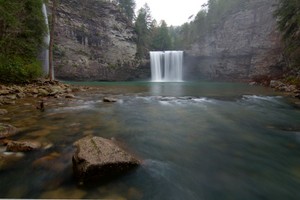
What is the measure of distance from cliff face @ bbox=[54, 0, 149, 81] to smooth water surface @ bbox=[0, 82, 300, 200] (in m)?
30.3

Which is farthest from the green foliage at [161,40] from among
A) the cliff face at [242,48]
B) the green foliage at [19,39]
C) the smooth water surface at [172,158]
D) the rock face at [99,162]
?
the rock face at [99,162]

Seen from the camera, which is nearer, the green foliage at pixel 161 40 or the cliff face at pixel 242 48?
the cliff face at pixel 242 48

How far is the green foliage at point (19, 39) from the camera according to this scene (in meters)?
11.7

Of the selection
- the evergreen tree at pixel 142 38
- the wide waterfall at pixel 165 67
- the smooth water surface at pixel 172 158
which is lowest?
the smooth water surface at pixel 172 158

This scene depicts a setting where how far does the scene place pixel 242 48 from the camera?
122ft

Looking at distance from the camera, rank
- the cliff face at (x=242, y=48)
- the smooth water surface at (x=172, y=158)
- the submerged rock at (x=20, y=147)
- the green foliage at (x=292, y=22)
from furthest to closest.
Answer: the cliff face at (x=242, y=48)
the green foliage at (x=292, y=22)
the submerged rock at (x=20, y=147)
the smooth water surface at (x=172, y=158)

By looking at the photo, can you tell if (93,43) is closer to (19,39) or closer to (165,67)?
(165,67)

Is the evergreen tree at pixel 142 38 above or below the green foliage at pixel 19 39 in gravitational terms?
above

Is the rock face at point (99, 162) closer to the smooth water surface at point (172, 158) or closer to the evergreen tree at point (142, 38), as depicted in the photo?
the smooth water surface at point (172, 158)

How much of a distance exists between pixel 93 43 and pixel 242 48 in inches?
1031

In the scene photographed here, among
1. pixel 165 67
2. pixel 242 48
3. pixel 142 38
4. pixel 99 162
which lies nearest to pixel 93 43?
pixel 142 38

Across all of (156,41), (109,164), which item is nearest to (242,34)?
(156,41)

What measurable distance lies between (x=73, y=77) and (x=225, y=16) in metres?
30.4

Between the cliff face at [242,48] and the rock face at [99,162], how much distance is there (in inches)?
Answer: 1314
